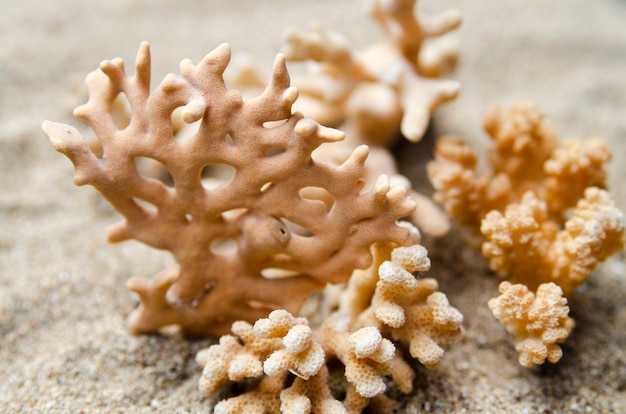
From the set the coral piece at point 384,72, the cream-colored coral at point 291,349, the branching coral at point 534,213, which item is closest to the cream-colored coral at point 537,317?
the branching coral at point 534,213

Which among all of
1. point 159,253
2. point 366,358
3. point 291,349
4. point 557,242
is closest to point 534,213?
point 557,242

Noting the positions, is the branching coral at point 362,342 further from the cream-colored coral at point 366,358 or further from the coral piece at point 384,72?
the coral piece at point 384,72

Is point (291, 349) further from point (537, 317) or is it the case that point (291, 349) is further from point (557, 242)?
point (557, 242)

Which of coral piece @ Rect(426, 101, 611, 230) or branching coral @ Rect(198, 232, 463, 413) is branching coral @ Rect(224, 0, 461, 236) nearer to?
coral piece @ Rect(426, 101, 611, 230)

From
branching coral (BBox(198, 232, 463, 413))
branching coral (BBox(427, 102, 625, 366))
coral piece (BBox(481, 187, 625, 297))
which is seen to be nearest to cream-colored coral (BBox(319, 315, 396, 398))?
branching coral (BBox(198, 232, 463, 413))

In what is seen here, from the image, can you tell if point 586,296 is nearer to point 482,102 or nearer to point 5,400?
point 482,102

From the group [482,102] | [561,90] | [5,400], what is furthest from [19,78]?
[561,90]
